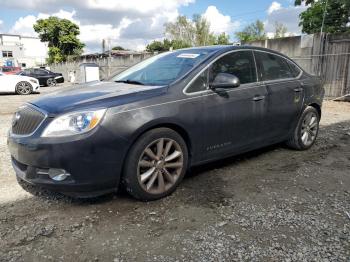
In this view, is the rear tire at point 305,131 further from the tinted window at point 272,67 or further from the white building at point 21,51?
the white building at point 21,51

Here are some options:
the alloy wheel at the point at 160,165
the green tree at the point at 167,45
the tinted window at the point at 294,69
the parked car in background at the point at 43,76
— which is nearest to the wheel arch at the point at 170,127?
the alloy wheel at the point at 160,165

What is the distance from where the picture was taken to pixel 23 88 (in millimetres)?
15820

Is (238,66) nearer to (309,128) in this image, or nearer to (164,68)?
(164,68)

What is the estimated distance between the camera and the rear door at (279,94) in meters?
4.45

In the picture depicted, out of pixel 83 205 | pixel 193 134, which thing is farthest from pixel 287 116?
pixel 83 205

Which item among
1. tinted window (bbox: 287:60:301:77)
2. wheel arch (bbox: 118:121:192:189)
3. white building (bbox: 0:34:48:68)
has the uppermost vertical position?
white building (bbox: 0:34:48:68)

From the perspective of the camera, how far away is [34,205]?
134 inches

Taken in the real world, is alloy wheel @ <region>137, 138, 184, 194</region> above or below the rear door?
Answer: below

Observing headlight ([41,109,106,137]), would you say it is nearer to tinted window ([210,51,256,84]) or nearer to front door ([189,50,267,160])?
front door ([189,50,267,160])

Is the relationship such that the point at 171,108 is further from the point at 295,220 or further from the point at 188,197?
the point at 295,220

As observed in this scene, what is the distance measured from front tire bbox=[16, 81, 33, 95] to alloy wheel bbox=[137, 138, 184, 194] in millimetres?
14304

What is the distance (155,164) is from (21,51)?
78.0 m

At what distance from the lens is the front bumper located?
291 cm

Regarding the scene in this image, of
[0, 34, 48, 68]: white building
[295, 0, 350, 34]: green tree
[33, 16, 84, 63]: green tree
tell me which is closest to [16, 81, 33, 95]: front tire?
[295, 0, 350, 34]: green tree
